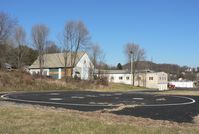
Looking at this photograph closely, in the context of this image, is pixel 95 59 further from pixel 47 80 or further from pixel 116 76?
pixel 47 80

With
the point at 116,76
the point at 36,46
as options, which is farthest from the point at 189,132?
Result: the point at 116,76

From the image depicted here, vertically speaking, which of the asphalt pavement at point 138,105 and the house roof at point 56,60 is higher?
the house roof at point 56,60

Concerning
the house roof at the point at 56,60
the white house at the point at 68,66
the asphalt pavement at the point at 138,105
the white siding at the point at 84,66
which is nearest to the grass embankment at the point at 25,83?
the asphalt pavement at the point at 138,105

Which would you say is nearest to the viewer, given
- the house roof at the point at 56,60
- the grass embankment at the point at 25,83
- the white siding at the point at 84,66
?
the grass embankment at the point at 25,83

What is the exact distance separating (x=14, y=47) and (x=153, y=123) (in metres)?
75.7

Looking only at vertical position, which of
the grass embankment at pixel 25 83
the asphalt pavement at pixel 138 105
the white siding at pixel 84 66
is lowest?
the asphalt pavement at pixel 138 105

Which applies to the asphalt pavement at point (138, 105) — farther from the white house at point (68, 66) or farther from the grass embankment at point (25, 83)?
the white house at point (68, 66)

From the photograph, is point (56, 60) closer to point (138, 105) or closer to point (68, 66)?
point (68, 66)

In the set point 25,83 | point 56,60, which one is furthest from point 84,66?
point 25,83

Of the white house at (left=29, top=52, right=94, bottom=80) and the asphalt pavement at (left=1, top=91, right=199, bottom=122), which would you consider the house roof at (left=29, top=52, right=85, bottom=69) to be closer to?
the white house at (left=29, top=52, right=94, bottom=80)

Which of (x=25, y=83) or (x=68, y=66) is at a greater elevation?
(x=68, y=66)

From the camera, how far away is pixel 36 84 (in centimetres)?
5038

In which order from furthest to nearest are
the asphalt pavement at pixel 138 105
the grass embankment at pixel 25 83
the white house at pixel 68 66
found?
the white house at pixel 68 66 → the grass embankment at pixel 25 83 → the asphalt pavement at pixel 138 105

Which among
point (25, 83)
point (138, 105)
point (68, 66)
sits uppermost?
point (68, 66)
